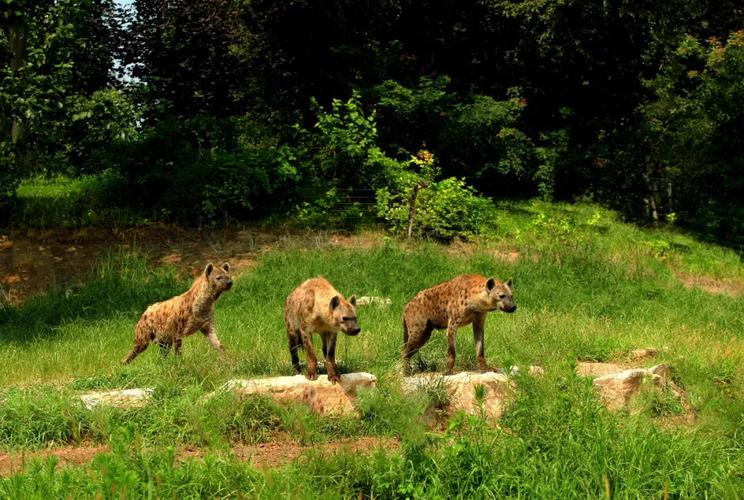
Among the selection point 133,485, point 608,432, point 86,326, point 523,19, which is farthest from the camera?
point 523,19

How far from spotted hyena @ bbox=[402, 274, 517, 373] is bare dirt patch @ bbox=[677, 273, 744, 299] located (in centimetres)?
967

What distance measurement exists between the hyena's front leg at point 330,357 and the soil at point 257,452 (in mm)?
743

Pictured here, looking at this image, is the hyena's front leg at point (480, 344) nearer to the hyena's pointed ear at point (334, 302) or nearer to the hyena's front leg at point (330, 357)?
the hyena's front leg at point (330, 357)

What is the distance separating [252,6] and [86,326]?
1319 cm

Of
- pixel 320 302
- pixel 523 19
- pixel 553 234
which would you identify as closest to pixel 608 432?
pixel 320 302

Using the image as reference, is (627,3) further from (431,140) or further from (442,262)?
(442,262)

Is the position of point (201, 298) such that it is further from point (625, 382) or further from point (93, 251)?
point (93, 251)

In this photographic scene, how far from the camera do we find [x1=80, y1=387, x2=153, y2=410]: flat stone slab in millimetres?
7227

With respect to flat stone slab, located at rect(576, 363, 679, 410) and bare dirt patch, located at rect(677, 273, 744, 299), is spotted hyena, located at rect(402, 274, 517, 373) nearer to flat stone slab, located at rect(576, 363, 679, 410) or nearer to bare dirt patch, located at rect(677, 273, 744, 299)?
flat stone slab, located at rect(576, 363, 679, 410)

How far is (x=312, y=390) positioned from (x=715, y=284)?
13.0 metres

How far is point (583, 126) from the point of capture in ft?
87.3

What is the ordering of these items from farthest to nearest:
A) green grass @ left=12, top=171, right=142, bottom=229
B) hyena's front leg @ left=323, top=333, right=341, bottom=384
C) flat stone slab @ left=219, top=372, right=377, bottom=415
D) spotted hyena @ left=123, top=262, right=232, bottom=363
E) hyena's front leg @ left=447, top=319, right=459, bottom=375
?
green grass @ left=12, top=171, right=142, bottom=229 < spotted hyena @ left=123, top=262, right=232, bottom=363 < hyena's front leg @ left=447, top=319, right=459, bottom=375 < hyena's front leg @ left=323, top=333, right=341, bottom=384 < flat stone slab @ left=219, top=372, right=377, bottom=415

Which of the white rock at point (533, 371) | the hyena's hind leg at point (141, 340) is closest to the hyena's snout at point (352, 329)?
the white rock at point (533, 371)

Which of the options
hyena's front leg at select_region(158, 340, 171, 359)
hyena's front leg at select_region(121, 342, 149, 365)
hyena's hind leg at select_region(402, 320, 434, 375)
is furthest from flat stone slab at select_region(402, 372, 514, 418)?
hyena's front leg at select_region(121, 342, 149, 365)
